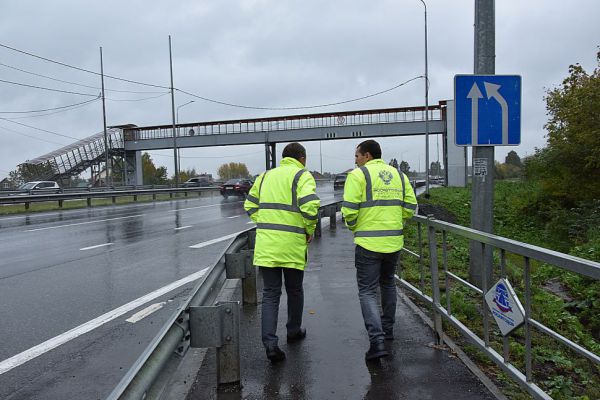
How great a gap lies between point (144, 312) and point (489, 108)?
490 centimetres

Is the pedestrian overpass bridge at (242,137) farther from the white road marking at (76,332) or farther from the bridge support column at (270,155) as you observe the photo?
the white road marking at (76,332)

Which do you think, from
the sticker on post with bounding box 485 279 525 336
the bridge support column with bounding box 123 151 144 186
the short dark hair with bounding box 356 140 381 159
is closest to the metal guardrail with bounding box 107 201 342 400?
the short dark hair with bounding box 356 140 381 159

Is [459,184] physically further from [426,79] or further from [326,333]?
[326,333]

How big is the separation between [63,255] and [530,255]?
10180mm

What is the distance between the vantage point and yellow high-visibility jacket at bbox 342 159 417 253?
4.51 meters

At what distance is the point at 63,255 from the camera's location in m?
10.9

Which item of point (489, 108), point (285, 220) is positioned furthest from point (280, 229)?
point (489, 108)

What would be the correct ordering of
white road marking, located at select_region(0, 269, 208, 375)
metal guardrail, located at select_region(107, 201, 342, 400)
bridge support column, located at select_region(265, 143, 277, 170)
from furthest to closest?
bridge support column, located at select_region(265, 143, 277, 170) → white road marking, located at select_region(0, 269, 208, 375) → metal guardrail, located at select_region(107, 201, 342, 400)

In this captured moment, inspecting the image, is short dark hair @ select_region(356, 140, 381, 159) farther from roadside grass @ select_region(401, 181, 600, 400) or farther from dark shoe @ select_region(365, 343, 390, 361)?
dark shoe @ select_region(365, 343, 390, 361)

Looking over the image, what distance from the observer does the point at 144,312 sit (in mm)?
6383

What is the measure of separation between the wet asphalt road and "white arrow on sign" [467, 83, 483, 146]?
4326mm

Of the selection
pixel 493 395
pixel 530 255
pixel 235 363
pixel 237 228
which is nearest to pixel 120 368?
pixel 235 363

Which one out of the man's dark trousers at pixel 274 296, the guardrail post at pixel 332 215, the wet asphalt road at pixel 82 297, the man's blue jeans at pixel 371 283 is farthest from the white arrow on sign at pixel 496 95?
the guardrail post at pixel 332 215

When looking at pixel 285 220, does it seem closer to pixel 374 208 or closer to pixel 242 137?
pixel 374 208
